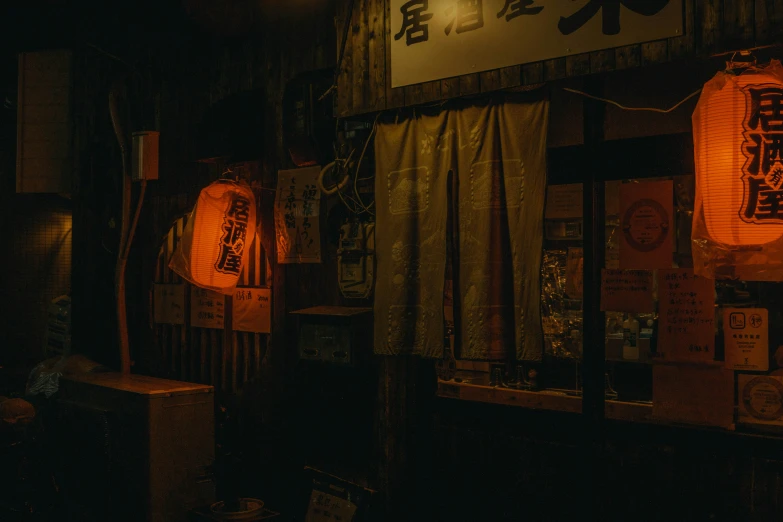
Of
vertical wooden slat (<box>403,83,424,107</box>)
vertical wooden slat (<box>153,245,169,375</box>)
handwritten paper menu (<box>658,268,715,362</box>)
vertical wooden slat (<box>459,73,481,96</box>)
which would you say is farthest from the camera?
vertical wooden slat (<box>153,245,169,375</box>)

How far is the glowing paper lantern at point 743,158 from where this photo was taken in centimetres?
492

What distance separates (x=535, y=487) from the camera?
272 inches

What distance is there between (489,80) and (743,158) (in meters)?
2.53

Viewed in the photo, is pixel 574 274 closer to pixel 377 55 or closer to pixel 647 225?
pixel 647 225

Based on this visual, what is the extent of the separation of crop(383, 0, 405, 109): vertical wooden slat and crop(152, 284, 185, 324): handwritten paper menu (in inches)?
196

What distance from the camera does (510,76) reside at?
21.5 ft

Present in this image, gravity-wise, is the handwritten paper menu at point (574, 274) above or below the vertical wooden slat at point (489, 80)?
below

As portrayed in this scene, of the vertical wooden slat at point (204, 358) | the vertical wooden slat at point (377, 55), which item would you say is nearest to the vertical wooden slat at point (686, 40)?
the vertical wooden slat at point (377, 55)

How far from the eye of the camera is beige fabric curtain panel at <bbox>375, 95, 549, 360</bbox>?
21.4ft

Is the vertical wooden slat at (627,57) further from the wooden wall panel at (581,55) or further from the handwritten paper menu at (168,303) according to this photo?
Answer: the handwritten paper menu at (168,303)

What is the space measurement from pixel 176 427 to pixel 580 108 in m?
6.32

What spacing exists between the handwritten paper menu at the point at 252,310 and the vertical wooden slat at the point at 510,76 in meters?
4.34

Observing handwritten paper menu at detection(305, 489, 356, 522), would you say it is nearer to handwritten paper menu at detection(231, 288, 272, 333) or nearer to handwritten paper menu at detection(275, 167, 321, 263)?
handwritten paper menu at detection(231, 288, 272, 333)

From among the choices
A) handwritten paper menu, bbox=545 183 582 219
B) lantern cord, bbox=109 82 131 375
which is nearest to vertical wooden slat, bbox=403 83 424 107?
handwritten paper menu, bbox=545 183 582 219
